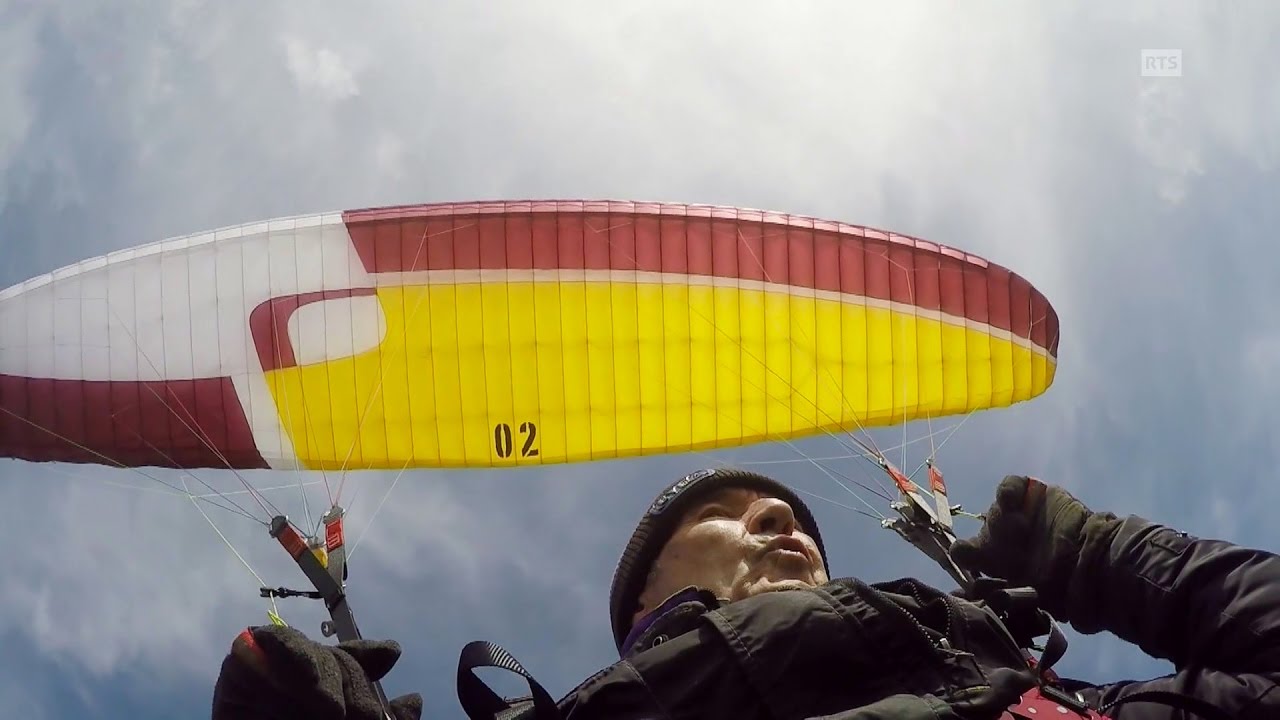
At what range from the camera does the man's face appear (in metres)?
2.83

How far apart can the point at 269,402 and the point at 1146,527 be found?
31.6 ft

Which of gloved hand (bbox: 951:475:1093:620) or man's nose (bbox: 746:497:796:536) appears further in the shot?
man's nose (bbox: 746:497:796:536)

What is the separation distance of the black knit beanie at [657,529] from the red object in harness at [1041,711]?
3.57 ft

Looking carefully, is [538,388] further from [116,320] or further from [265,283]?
[116,320]

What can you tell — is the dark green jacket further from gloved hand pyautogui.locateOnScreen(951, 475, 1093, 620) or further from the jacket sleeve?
gloved hand pyautogui.locateOnScreen(951, 475, 1093, 620)

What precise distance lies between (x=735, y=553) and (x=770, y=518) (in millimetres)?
219

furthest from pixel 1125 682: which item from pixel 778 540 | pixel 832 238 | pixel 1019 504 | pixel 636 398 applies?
pixel 832 238

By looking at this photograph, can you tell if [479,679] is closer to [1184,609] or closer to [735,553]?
[735,553]

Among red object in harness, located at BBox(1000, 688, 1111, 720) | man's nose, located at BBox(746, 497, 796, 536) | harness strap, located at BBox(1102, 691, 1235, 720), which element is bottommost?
harness strap, located at BBox(1102, 691, 1235, 720)

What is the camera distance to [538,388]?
1036 cm

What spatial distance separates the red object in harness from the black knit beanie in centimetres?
109

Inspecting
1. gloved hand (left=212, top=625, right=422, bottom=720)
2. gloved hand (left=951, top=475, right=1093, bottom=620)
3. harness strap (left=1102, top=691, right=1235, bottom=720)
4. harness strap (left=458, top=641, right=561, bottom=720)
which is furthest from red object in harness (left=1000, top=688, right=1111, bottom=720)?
gloved hand (left=212, top=625, right=422, bottom=720)

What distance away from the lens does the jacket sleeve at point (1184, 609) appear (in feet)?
7.32

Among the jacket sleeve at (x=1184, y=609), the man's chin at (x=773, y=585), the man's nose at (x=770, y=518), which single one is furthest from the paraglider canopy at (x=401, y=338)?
the jacket sleeve at (x=1184, y=609)
